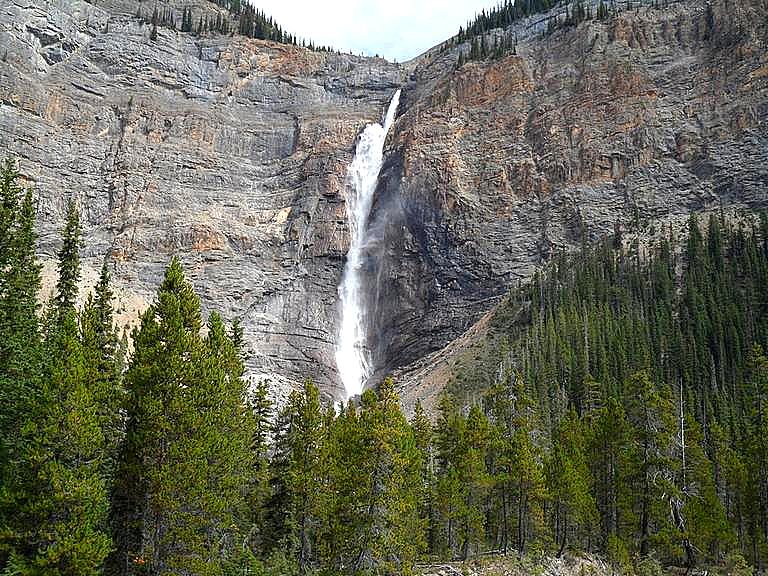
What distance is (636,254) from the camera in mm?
69812

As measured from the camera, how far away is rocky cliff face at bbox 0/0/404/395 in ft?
277

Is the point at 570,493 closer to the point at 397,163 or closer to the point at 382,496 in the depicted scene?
the point at 382,496

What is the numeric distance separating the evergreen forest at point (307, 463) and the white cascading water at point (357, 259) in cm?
3135

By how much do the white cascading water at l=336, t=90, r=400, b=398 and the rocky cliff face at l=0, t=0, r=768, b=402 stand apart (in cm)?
150

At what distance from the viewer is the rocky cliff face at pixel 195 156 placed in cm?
8450

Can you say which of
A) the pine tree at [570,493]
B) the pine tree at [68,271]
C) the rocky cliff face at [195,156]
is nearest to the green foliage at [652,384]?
the pine tree at [570,493]

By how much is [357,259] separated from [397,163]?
14845 millimetres

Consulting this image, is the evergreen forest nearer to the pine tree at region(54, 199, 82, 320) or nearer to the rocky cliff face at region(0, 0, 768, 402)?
the pine tree at region(54, 199, 82, 320)

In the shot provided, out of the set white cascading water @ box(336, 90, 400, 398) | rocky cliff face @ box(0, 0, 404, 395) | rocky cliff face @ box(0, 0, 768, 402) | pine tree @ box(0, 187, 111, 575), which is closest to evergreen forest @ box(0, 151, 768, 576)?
pine tree @ box(0, 187, 111, 575)

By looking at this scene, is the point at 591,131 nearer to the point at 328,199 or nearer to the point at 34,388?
the point at 328,199

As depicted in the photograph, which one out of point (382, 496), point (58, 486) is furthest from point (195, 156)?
point (58, 486)

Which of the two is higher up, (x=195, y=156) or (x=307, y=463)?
(x=195, y=156)

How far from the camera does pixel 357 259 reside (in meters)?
91.2

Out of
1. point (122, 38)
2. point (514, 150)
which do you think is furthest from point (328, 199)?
point (122, 38)
